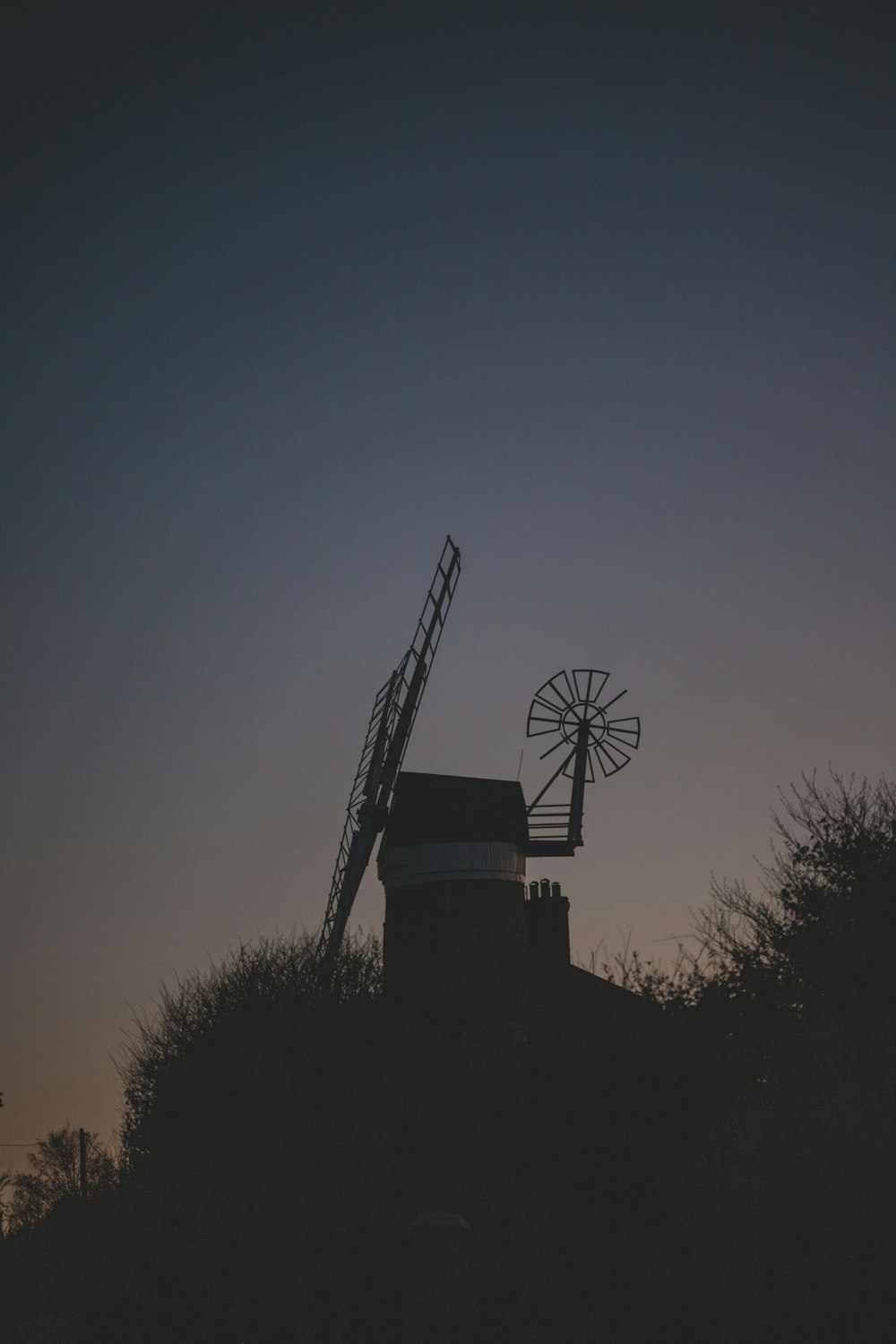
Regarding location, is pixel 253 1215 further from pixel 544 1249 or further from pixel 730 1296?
pixel 730 1296

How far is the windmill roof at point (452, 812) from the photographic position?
90.0 feet

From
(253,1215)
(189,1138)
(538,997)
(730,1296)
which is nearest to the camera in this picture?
(730,1296)

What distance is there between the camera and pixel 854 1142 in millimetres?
10492

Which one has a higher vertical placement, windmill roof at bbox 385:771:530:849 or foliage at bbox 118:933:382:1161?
windmill roof at bbox 385:771:530:849

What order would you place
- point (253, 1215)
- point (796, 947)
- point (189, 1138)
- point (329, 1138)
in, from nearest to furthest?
point (253, 1215) < point (329, 1138) < point (189, 1138) < point (796, 947)

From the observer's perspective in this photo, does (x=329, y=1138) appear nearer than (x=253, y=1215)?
No

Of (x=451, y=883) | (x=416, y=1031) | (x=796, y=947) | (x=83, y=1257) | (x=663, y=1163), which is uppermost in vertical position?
(x=451, y=883)

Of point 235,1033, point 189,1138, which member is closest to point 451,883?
point 235,1033

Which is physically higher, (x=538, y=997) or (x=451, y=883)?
(x=451, y=883)

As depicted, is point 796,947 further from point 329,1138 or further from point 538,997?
point 329,1138

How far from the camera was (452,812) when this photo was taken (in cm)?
2769

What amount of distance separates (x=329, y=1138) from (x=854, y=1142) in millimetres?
8067

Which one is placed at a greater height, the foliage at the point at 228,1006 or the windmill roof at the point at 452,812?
the windmill roof at the point at 452,812

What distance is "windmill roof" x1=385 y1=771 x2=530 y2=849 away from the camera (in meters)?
27.4
